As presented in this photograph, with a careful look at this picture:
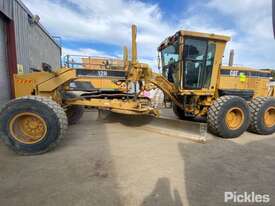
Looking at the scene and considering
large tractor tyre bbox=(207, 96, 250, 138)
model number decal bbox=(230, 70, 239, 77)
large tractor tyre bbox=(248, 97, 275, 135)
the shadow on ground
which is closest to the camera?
the shadow on ground

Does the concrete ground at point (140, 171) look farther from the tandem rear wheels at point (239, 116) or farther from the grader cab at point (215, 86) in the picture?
the grader cab at point (215, 86)

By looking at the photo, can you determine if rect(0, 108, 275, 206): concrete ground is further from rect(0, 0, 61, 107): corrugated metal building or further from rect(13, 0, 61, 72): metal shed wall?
rect(13, 0, 61, 72): metal shed wall

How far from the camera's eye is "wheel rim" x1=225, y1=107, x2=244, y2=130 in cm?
491

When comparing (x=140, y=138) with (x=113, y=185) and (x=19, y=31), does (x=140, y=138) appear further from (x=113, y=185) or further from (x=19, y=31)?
(x=19, y=31)

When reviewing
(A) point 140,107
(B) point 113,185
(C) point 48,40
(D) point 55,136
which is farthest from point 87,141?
(C) point 48,40

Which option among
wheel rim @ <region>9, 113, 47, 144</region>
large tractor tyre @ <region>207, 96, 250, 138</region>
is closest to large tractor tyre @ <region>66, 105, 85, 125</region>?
wheel rim @ <region>9, 113, 47, 144</region>

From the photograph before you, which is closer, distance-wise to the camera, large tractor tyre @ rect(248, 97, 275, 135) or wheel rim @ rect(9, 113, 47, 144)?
wheel rim @ rect(9, 113, 47, 144)

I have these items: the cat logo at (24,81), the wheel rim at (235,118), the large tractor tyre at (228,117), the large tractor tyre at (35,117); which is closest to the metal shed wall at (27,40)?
the cat logo at (24,81)

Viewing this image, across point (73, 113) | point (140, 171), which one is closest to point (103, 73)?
point (73, 113)

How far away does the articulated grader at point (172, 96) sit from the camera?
353 centimetres

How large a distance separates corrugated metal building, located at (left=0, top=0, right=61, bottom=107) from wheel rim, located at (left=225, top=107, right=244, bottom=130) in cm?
654

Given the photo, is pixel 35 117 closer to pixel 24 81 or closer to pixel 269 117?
pixel 24 81

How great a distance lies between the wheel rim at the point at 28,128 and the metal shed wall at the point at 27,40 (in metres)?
4.01

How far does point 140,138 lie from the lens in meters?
4.71
